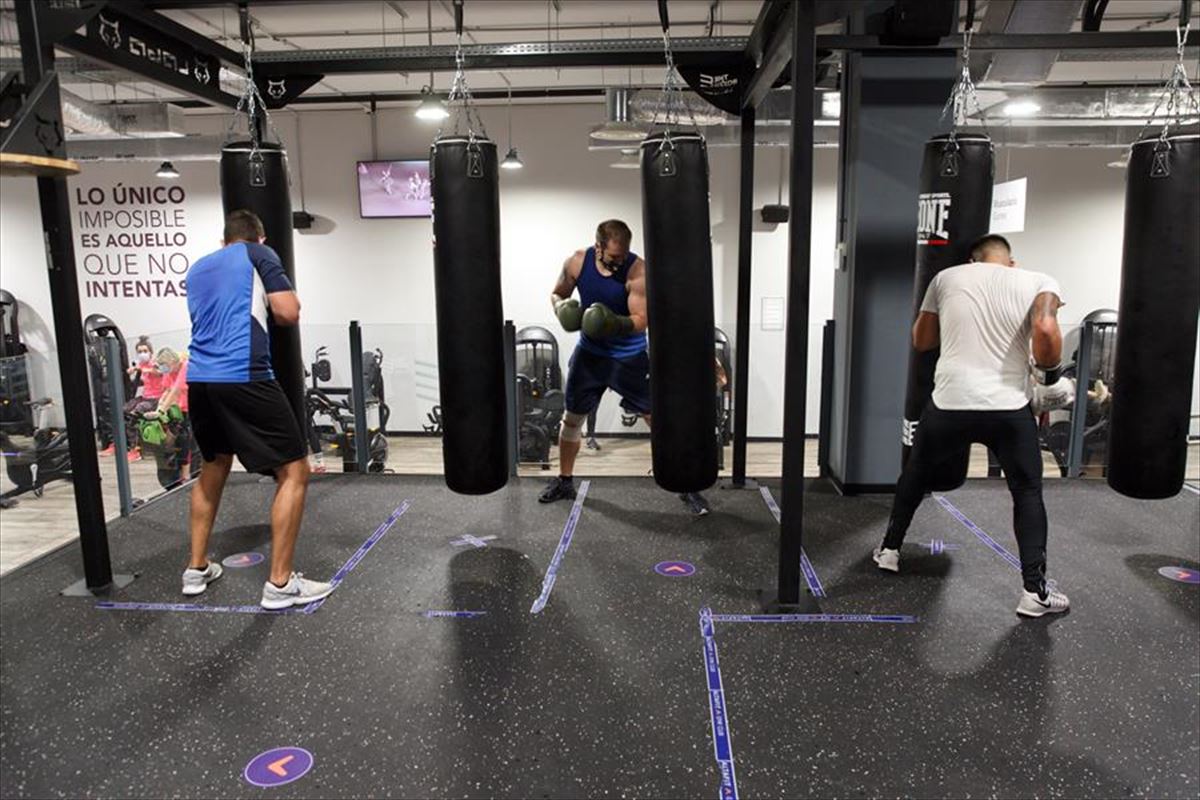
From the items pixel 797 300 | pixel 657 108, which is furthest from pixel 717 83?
pixel 657 108

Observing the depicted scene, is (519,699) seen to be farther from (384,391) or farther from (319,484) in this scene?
(384,391)

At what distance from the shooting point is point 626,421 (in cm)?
826

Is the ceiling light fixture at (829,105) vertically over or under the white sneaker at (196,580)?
over

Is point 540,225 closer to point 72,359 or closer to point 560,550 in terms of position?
point 560,550

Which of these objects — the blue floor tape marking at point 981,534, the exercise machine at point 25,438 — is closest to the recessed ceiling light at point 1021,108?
the blue floor tape marking at point 981,534

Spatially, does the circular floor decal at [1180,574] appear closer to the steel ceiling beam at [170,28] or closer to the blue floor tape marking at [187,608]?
the blue floor tape marking at [187,608]

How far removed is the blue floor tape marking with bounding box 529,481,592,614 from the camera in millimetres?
3091

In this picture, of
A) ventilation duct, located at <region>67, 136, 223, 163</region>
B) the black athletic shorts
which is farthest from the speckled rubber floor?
ventilation duct, located at <region>67, 136, 223, 163</region>

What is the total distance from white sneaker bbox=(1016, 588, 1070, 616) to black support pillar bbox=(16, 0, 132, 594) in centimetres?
359

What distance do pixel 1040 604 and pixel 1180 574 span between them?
885 mm

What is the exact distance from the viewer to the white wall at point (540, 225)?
322 inches

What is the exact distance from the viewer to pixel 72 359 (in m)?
3.04

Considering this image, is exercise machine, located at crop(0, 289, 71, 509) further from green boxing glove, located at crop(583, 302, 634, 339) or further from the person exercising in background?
green boxing glove, located at crop(583, 302, 634, 339)

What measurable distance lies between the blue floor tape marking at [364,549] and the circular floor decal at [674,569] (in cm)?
134
